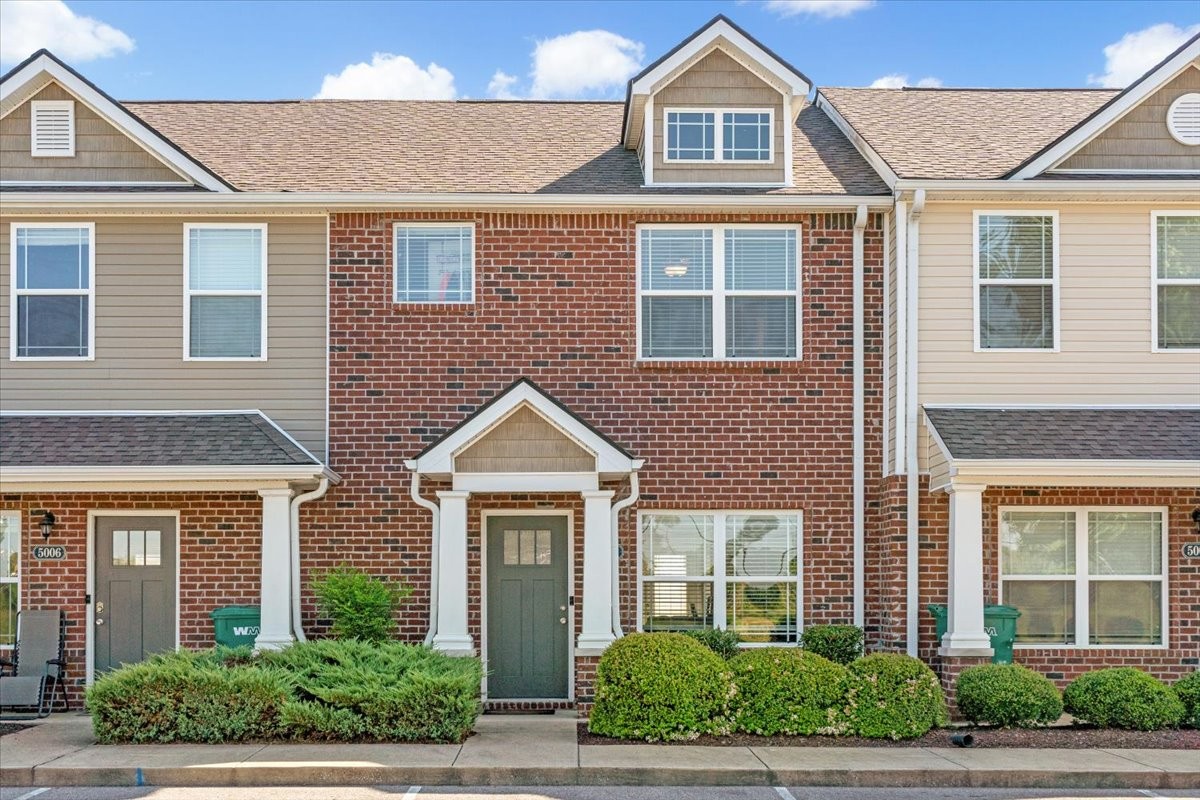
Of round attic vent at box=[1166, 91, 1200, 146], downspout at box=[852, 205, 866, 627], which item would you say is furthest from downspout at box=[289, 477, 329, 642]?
round attic vent at box=[1166, 91, 1200, 146]

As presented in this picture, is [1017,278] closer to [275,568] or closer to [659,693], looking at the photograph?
[659,693]

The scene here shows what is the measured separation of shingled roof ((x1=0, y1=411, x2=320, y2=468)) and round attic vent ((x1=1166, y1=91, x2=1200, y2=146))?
9.81m

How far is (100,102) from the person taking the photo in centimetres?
1402

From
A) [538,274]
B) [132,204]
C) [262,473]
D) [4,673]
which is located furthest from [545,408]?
[4,673]

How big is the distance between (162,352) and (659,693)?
21.7ft

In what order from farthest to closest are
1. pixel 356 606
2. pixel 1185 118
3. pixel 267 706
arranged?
pixel 1185 118 → pixel 356 606 → pixel 267 706

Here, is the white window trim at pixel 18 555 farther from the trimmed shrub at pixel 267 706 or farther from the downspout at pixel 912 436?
the downspout at pixel 912 436

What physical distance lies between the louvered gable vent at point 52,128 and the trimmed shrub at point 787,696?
30.0 ft

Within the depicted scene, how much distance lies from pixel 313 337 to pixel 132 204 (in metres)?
2.34

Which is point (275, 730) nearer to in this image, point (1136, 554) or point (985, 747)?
point (985, 747)

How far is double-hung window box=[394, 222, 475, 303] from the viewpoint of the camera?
14.1m

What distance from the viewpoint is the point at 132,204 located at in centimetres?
1370

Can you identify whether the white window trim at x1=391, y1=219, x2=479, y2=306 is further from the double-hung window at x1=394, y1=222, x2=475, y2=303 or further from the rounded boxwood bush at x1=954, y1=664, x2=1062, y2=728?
the rounded boxwood bush at x1=954, y1=664, x2=1062, y2=728

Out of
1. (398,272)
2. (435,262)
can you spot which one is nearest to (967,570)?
(435,262)
